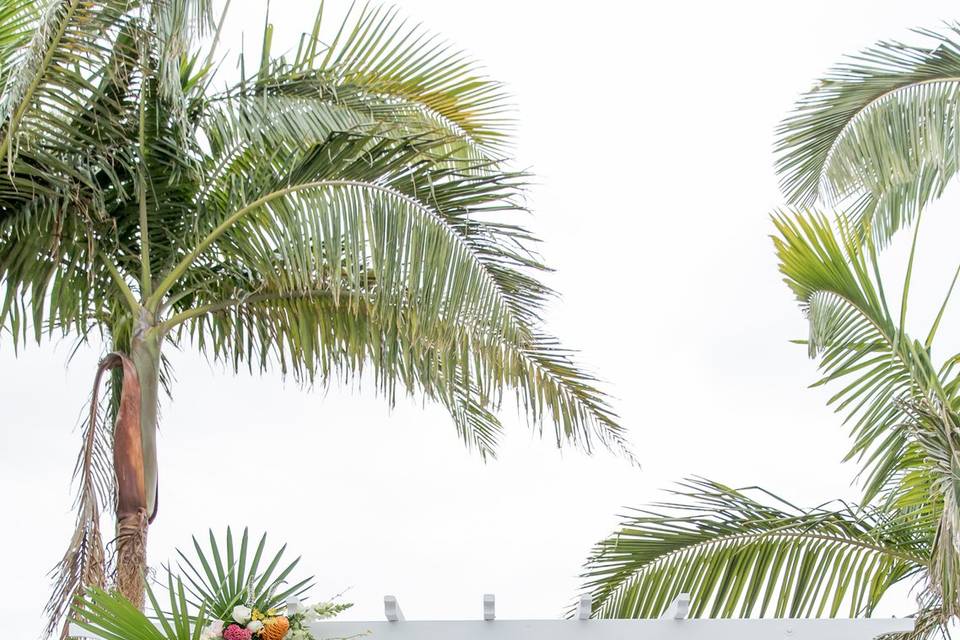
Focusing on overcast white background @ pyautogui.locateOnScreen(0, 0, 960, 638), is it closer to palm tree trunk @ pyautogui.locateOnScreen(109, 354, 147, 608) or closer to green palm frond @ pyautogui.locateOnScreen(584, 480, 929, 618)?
green palm frond @ pyautogui.locateOnScreen(584, 480, 929, 618)

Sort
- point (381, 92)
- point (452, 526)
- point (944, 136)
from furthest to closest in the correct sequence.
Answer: point (452, 526), point (381, 92), point (944, 136)

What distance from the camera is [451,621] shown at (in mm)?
5824

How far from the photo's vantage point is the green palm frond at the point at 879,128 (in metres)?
6.40

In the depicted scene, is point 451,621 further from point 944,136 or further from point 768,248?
point 768,248

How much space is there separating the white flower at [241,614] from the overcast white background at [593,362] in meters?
7.42

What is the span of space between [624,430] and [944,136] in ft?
7.77

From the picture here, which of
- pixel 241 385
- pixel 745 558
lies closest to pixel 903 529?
pixel 745 558

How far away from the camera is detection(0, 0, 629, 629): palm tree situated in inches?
237

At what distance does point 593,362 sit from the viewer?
13.0 m

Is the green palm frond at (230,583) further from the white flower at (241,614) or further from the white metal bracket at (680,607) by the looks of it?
the white metal bracket at (680,607)

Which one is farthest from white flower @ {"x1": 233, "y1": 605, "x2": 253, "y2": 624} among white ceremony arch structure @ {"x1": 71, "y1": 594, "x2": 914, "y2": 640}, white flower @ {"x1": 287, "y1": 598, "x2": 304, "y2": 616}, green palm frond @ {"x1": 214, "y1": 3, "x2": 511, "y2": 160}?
green palm frond @ {"x1": 214, "y1": 3, "x2": 511, "y2": 160}

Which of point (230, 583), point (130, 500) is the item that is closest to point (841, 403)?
point (230, 583)

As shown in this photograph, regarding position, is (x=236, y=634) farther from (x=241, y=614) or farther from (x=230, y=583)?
(x=230, y=583)

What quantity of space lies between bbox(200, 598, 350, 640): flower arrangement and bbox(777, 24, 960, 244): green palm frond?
3670mm
